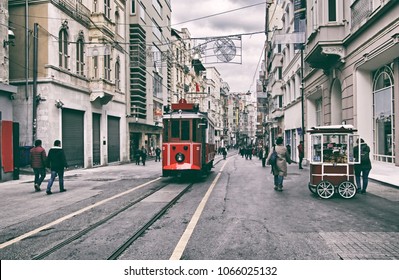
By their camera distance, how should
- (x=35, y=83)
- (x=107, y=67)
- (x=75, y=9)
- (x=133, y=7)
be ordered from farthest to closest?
(x=133, y=7)
(x=107, y=67)
(x=75, y=9)
(x=35, y=83)

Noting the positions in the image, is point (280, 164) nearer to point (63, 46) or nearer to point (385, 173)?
point (385, 173)

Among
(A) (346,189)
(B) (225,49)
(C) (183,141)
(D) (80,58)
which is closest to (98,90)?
(D) (80,58)

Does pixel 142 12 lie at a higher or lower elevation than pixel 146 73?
higher

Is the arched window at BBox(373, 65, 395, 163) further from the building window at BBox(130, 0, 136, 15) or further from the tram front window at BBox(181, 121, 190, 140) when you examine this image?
the building window at BBox(130, 0, 136, 15)

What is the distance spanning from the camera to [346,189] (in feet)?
33.9

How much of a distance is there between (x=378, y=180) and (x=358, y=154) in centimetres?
323

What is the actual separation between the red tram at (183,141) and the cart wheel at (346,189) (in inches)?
232

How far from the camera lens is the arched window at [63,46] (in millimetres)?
23281

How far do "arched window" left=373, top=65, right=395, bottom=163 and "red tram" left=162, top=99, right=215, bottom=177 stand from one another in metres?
7.55

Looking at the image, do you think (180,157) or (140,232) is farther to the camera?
(180,157)

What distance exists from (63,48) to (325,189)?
64.2ft

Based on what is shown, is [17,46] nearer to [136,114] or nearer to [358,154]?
[136,114]

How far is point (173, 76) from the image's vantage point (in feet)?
177
